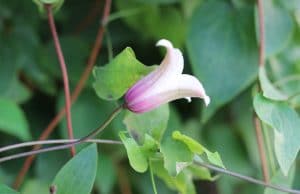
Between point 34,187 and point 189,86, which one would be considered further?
point 34,187

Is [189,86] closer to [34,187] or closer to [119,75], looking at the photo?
[119,75]

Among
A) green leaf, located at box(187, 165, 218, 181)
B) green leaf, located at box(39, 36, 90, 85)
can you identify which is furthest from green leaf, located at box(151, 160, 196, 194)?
green leaf, located at box(39, 36, 90, 85)

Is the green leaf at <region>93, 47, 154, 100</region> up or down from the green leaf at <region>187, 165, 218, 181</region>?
up

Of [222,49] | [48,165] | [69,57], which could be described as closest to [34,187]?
[48,165]

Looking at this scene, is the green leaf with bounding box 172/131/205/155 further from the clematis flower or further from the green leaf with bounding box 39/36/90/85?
the green leaf with bounding box 39/36/90/85

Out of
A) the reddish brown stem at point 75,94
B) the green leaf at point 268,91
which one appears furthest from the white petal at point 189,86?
the reddish brown stem at point 75,94

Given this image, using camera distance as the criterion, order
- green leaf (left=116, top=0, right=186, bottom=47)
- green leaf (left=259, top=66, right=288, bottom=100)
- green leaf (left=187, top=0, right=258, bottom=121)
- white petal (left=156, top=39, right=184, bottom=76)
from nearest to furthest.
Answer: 1. white petal (left=156, top=39, right=184, bottom=76)
2. green leaf (left=259, top=66, right=288, bottom=100)
3. green leaf (left=187, top=0, right=258, bottom=121)
4. green leaf (left=116, top=0, right=186, bottom=47)

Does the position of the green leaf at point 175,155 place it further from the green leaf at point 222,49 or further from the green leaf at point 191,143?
the green leaf at point 222,49
